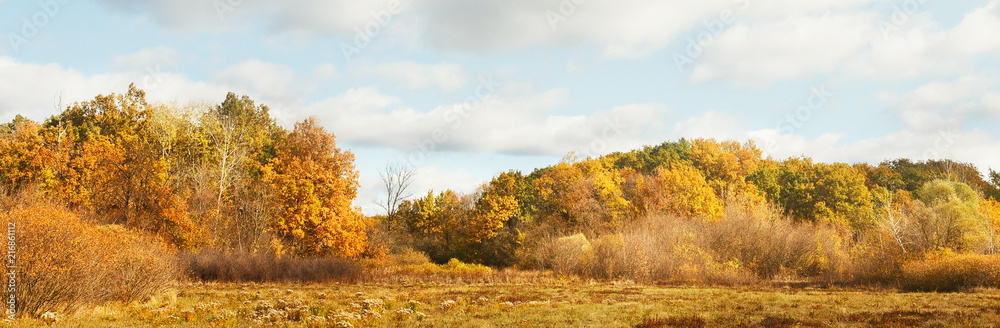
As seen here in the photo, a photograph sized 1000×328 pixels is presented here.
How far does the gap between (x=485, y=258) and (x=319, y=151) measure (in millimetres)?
23655

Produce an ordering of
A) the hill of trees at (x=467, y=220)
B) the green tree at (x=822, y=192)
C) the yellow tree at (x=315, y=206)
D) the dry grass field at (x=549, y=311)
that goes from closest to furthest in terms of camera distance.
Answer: the dry grass field at (x=549, y=311) → the hill of trees at (x=467, y=220) → the yellow tree at (x=315, y=206) → the green tree at (x=822, y=192)

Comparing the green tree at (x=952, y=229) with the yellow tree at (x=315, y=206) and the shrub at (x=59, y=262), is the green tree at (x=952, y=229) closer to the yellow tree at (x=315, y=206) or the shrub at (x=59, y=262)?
the yellow tree at (x=315, y=206)

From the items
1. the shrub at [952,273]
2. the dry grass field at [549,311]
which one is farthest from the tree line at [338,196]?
the dry grass field at [549,311]

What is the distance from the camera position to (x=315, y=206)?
49.2 meters

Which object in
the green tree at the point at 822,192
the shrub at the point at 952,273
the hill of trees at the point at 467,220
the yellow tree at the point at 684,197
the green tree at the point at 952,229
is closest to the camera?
the shrub at the point at 952,273

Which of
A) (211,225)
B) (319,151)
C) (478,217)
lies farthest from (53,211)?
(478,217)

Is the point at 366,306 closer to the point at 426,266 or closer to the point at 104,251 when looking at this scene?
the point at 104,251

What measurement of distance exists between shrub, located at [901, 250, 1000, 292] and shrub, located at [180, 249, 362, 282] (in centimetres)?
3553

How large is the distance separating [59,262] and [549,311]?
1629cm

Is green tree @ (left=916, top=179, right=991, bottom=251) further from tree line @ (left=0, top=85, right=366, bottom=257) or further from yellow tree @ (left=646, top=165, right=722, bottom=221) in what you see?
tree line @ (left=0, top=85, right=366, bottom=257)

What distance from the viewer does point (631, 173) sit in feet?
268

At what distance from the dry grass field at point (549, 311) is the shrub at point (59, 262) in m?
0.66

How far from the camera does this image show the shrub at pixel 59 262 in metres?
17.7

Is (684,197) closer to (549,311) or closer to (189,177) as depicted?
(549,311)
